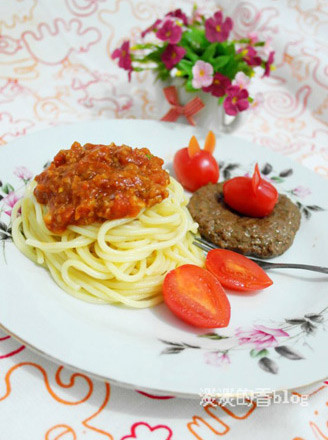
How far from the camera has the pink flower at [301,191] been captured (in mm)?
5614

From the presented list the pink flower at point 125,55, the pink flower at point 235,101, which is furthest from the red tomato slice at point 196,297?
the pink flower at point 125,55

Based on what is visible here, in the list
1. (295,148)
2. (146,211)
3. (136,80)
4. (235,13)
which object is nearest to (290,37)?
(235,13)

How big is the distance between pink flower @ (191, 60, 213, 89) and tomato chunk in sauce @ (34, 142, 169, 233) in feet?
7.09

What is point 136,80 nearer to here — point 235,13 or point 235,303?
point 235,13

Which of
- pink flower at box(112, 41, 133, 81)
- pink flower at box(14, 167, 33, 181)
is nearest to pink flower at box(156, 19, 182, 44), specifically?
pink flower at box(112, 41, 133, 81)

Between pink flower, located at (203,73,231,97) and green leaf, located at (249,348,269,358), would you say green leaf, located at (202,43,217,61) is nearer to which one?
pink flower, located at (203,73,231,97)

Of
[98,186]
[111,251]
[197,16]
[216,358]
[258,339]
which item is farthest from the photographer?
[197,16]

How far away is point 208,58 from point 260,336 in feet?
13.8

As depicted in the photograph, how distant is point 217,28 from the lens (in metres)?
6.46

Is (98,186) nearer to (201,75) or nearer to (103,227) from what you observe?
(103,227)

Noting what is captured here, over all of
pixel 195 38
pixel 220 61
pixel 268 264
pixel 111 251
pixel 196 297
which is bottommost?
pixel 268 264

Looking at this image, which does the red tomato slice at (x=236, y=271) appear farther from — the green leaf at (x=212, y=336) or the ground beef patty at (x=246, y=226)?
the green leaf at (x=212, y=336)

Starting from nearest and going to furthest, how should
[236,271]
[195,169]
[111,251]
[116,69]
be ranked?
[111,251] → [236,271] → [195,169] → [116,69]

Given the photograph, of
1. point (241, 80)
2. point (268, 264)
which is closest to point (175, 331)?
point (268, 264)
